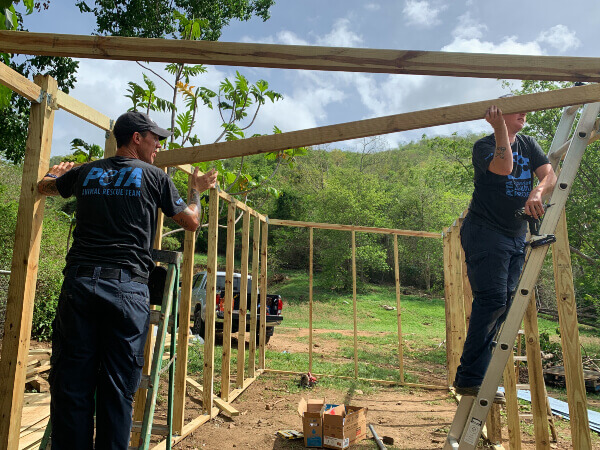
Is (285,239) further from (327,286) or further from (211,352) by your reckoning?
(211,352)

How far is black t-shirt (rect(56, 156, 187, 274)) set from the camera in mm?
1967

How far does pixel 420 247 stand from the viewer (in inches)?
990

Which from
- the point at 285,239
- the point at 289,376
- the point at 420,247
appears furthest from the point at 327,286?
the point at 289,376

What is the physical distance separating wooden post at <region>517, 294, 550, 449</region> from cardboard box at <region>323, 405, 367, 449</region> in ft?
5.59

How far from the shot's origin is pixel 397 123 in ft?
7.51

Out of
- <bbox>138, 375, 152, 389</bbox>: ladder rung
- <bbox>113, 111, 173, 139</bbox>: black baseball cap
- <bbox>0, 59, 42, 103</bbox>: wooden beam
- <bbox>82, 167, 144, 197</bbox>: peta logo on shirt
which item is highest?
<bbox>0, 59, 42, 103</bbox>: wooden beam

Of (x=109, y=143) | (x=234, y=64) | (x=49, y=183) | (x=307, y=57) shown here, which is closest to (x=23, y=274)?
(x=49, y=183)

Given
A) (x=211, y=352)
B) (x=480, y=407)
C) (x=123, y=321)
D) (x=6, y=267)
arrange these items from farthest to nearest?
(x=6, y=267), (x=211, y=352), (x=480, y=407), (x=123, y=321)

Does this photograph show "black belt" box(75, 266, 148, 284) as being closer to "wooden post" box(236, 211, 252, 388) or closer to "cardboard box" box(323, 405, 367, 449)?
"cardboard box" box(323, 405, 367, 449)

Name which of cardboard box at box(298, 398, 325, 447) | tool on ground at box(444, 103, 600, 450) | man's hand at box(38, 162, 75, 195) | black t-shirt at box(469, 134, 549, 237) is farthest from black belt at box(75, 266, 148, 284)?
cardboard box at box(298, 398, 325, 447)

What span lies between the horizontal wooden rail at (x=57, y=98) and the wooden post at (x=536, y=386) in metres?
2.67

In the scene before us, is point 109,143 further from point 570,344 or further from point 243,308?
point 243,308

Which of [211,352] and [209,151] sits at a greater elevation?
[209,151]

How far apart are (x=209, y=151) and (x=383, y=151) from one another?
3736cm
